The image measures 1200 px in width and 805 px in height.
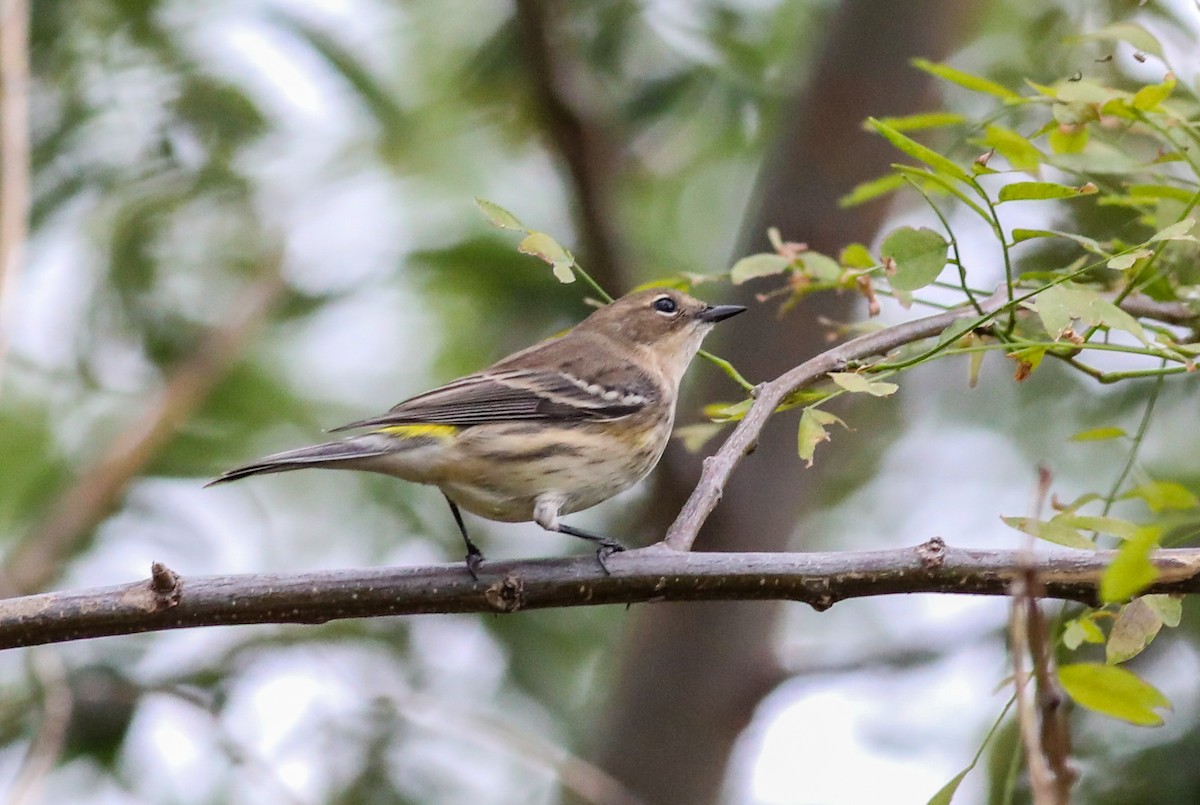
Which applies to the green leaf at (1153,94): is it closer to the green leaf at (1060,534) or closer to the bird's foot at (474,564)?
the green leaf at (1060,534)

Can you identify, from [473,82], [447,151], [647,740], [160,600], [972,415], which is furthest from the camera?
[972,415]

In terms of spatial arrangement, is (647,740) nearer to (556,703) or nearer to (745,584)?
(556,703)

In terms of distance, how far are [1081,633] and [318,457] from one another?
1.72 metres

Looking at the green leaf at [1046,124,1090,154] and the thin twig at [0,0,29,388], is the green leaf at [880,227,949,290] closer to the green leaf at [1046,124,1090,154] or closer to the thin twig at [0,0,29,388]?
the green leaf at [1046,124,1090,154]

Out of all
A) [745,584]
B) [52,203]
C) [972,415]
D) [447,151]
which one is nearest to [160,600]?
[745,584]

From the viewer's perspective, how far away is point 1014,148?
7.71 ft

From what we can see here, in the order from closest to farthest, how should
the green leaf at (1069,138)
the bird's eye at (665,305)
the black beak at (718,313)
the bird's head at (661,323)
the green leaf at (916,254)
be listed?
1. the green leaf at (916,254)
2. the green leaf at (1069,138)
3. the black beak at (718,313)
4. the bird's head at (661,323)
5. the bird's eye at (665,305)

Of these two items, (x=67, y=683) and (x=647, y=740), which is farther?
(x=647, y=740)

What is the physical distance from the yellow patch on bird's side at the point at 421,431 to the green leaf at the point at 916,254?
1540mm

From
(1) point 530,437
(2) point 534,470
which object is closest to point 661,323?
(1) point 530,437

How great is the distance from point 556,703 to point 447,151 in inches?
96.9

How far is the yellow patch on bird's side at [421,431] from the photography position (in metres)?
3.47

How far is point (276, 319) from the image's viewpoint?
5277 mm

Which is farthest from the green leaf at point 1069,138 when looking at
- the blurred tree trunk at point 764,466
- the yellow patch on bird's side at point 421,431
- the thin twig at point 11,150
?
the thin twig at point 11,150
